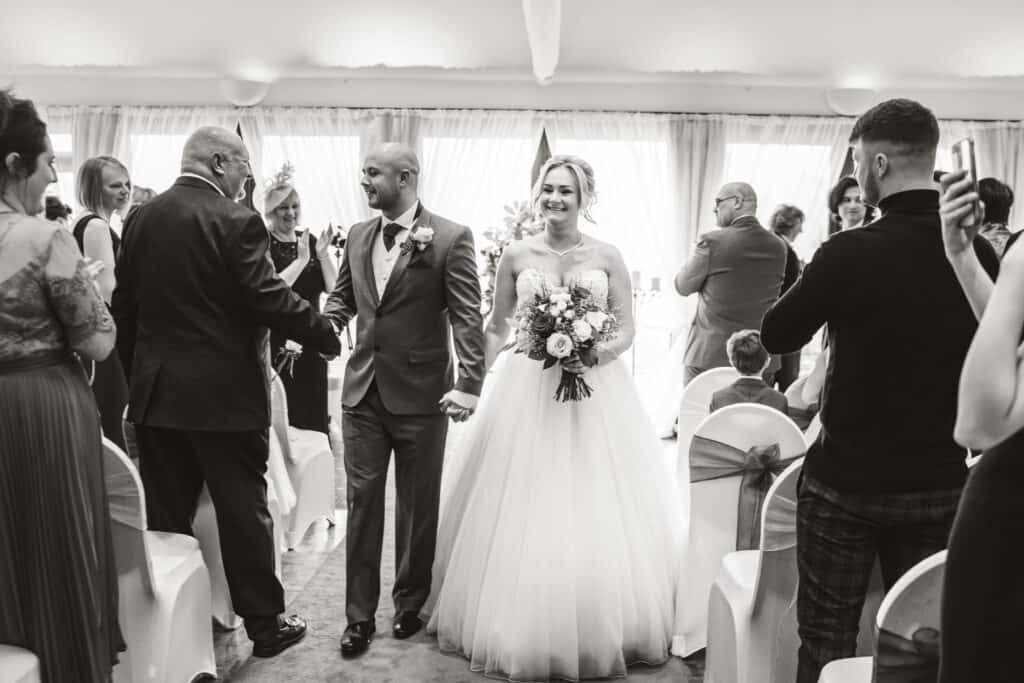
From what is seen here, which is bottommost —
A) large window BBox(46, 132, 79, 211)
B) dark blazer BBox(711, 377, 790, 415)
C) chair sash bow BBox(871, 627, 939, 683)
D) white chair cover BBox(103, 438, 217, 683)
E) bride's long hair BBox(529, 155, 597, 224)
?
white chair cover BBox(103, 438, 217, 683)

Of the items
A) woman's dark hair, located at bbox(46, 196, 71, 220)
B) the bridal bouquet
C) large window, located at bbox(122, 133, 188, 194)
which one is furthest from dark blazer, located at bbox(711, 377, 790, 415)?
large window, located at bbox(122, 133, 188, 194)

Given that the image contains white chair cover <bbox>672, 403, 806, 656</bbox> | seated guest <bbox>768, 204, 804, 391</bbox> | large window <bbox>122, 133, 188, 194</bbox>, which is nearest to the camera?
white chair cover <bbox>672, 403, 806, 656</bbox>

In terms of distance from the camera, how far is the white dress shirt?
325 cm

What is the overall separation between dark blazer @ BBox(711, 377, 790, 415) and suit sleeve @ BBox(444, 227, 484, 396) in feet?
3.15

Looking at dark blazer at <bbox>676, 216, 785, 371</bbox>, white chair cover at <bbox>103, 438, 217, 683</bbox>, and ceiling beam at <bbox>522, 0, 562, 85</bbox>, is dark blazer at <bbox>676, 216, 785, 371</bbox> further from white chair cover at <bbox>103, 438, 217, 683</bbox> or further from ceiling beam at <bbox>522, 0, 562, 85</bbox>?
white chair cover at <bbox>103, 438, 217, 683</bbox>

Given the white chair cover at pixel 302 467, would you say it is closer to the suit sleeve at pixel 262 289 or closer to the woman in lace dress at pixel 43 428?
the suit sleeve at pixel 262 289

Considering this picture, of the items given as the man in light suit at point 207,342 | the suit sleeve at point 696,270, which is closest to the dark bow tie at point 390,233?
the man in light suit at point 207,342

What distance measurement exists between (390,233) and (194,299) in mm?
807

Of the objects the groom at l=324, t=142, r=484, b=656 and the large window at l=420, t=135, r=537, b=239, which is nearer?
the groom at l=324, t=142, r=484, b=656

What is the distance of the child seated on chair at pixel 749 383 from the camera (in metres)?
3.13

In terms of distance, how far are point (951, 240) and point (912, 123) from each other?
0.44m

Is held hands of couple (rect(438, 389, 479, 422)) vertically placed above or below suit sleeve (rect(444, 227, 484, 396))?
below

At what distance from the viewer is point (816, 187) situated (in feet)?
28.4

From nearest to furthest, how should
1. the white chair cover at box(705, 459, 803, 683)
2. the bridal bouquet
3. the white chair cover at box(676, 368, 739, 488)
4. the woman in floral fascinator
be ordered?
the white chair cover at box(705, 459, 803, 683), the bridal bouquet, the white chair cover at box(676, 368, 739, 488), the woman in floral fascinator
